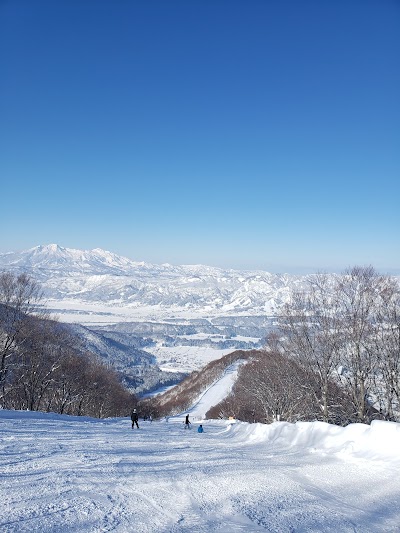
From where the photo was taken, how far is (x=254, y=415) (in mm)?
59875

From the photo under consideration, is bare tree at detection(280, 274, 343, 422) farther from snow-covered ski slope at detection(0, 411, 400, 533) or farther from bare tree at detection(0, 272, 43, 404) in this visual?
bare tree at detection(0, 272, 43, 404)

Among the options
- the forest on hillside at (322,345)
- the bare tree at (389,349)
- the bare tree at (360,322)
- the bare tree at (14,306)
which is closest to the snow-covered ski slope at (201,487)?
the bare tree at (360,322)

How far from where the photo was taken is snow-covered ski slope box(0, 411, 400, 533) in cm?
505

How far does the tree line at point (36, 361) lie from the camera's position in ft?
91.9

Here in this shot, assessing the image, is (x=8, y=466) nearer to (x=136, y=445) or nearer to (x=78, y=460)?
(x=78, y=460)

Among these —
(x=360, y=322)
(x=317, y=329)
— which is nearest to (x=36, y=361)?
(x=317, y=329)

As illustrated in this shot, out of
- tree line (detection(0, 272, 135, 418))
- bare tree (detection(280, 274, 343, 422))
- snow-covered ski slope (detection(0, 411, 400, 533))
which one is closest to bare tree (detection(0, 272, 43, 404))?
tree line (detection(0, 272, 135, 418))

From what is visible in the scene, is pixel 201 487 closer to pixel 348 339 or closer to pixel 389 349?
pixel 348 339

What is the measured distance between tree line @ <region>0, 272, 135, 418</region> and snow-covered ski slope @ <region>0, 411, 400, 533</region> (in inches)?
741

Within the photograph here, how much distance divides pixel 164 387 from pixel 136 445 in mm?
182492

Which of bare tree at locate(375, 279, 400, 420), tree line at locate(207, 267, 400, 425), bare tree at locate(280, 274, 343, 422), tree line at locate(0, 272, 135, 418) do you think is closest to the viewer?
bare tree at locate(375, 279, 400, 420)

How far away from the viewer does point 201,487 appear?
22.0ft

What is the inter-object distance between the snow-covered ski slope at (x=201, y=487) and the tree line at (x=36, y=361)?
18.8 meters

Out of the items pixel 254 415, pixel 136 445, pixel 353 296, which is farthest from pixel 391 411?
pixel 254 415
